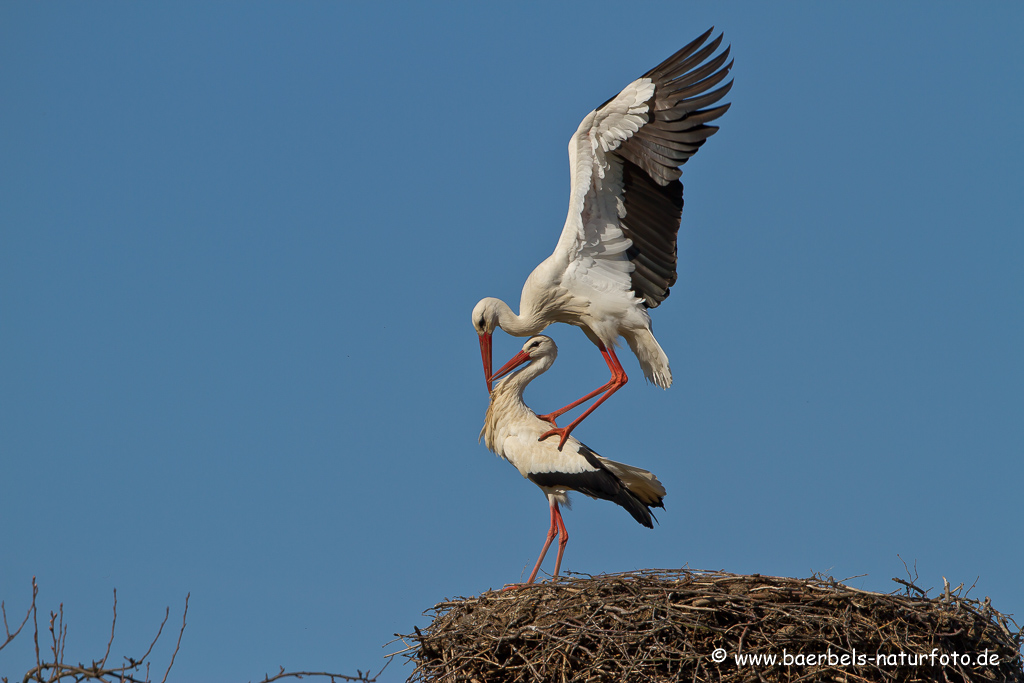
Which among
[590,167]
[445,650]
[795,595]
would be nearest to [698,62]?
[590,167]

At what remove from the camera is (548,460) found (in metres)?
8.76

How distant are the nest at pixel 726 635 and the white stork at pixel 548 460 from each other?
1.43 m

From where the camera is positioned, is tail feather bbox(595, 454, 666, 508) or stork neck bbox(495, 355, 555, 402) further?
stork neck bbox(495, 355, 555, 402)

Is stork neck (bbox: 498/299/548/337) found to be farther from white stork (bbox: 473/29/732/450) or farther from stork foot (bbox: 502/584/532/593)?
stork foot (bbox: 502/584/532/593)

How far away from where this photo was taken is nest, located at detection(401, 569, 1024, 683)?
6.50m

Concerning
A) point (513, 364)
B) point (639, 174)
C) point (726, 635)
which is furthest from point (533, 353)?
point (726, 635)

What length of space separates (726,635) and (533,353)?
342cm

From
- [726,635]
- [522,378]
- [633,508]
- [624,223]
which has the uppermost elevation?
[624,223]

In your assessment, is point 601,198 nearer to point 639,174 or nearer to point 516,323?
point 639,174

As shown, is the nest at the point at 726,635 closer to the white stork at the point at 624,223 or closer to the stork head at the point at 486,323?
the white stork at the point at 624,223

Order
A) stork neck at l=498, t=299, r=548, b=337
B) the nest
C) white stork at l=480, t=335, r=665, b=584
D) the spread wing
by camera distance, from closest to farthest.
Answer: the nest, the spread wing, white stork at l=480, t=335, r=665, b=584, stork neck at l=498, t=299, r=548, b=337

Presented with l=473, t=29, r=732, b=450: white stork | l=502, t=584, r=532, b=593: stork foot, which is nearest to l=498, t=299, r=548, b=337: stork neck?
l=473, t=29, r=732, b=450: white stork

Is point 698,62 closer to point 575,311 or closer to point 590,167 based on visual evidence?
point 590,167

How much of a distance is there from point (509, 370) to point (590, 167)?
77.5 inches
